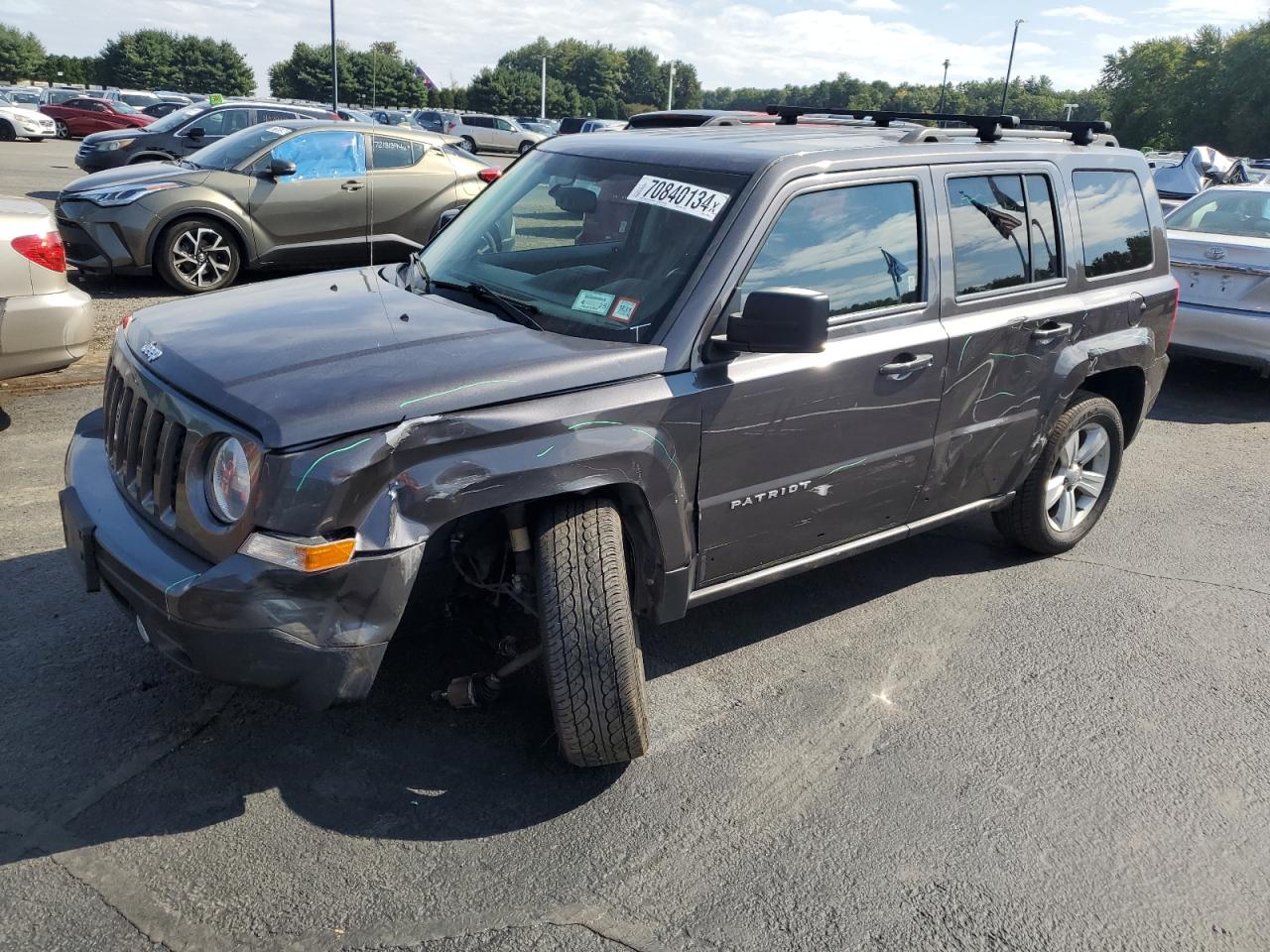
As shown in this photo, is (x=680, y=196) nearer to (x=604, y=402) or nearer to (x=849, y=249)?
(x=849, y=249)

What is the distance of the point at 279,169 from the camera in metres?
9.70

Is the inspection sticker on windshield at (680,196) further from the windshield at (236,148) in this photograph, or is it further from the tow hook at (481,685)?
the windshield at (236,148)

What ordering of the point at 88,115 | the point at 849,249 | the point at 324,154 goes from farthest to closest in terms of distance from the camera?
the point at 88,115 → the point at 324,154 → the point at 849,249

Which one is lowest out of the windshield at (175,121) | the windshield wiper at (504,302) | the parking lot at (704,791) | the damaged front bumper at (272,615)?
the parking lot at (704,791)

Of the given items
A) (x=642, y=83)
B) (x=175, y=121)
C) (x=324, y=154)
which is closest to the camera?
(x=324, y=154)

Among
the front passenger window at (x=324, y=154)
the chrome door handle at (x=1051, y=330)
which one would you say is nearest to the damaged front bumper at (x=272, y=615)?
the chrome door handle at (x=1051, y=330)

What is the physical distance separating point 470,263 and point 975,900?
2695 millimetres

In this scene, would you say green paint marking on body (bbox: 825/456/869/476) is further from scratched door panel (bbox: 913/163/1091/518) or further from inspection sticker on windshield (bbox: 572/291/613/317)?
inspection sticker on windshield (bbox: 572/291/613/317)

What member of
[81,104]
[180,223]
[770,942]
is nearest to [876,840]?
[770,942]

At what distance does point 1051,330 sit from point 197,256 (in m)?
7.68

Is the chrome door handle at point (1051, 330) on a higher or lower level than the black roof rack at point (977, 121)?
lower

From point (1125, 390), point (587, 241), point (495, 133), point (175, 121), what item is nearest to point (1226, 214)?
point (1125, 390)

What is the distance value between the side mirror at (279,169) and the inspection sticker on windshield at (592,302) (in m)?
7.22

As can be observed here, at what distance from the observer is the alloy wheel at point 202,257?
9336mm
